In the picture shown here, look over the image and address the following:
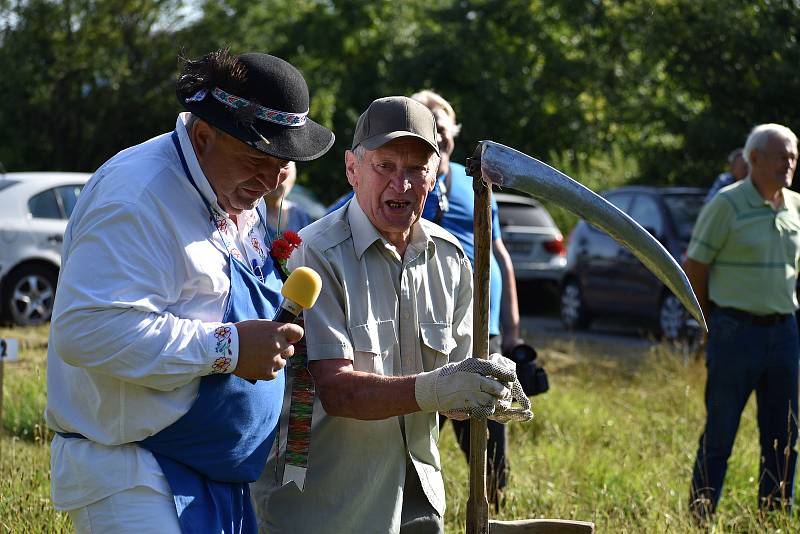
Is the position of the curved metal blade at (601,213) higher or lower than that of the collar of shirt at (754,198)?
higher

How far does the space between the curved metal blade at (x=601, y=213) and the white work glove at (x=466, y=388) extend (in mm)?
450

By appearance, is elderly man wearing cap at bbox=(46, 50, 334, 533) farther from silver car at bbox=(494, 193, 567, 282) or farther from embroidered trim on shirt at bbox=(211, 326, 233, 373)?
silver car at bbox=(494, 193, 567, 282)

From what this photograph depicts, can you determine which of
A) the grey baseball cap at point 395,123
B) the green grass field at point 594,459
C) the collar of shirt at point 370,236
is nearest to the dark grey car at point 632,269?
the green grass field at point 594,459

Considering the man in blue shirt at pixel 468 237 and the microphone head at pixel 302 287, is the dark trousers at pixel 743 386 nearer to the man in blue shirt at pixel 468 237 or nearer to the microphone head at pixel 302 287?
the man in blue shirt at pixel 468 237

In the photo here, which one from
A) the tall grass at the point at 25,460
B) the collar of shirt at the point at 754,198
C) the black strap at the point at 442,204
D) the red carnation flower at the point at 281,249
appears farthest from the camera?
the collar of shirt at the point at 754,198

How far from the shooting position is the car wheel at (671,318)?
11.9 m

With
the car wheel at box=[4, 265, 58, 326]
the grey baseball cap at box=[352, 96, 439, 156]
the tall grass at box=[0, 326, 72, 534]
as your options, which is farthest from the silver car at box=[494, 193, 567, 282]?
the grey baseball cap at box=[352, 96, 439, 156]

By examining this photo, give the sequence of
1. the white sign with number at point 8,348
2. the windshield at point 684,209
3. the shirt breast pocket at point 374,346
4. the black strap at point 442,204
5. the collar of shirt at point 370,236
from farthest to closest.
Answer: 1. the windshield at point 684,209
2. the white sign with number at point 8,348
3. the black strap at point 442,204
4. the collar of shirt at point 370,236
5. the shirt breast pocket at point 374,346

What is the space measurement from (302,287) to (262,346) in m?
0.17

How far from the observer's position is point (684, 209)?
1220cm

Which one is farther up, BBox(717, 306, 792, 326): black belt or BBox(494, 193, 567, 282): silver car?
BBox(717, 306, 792, 326): black belt

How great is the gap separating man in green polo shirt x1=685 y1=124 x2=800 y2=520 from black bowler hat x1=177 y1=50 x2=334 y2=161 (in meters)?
3.34

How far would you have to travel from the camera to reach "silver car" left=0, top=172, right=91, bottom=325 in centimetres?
1200

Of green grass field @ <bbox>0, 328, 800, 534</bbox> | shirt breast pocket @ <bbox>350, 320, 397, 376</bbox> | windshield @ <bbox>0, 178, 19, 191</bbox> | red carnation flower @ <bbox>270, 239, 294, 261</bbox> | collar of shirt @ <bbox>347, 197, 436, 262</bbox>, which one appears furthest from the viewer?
windshield @ <bbox>0, 178, 19, 191</bbox>
